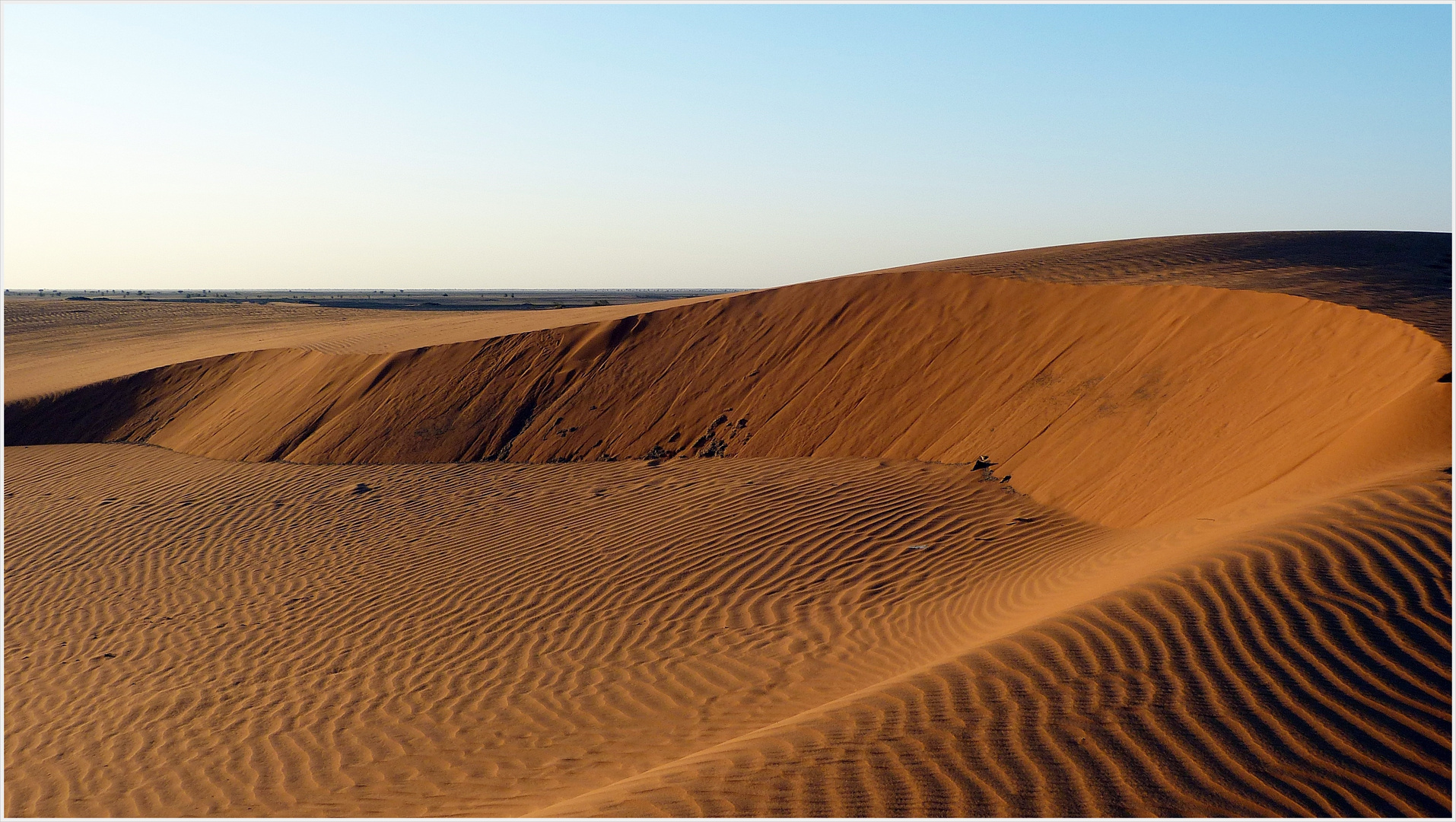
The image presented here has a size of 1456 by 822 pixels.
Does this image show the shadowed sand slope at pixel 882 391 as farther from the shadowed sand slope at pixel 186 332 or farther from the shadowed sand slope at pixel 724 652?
the shadowed sand slope at pixel 186 332

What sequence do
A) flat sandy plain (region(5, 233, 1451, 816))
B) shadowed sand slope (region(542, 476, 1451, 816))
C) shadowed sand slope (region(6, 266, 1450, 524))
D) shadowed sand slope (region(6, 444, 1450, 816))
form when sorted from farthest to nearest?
1. shadowed sand slope (region(6, 266, 1450, 524))
2. flat sandy plain (region(5, 233, 1451, 816))
3. shadowed sand slope (region(6, 444, 1450, 816))
4. shadowed sand slope (region(542, 476, 1451, 816))

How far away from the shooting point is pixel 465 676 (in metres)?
7.32

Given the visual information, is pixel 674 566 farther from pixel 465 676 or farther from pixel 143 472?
pixel 143 472

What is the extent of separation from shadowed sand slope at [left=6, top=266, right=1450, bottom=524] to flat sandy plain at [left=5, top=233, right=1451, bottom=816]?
0.07m

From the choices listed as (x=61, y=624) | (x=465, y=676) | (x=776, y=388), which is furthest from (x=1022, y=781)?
(x=776, y=388)

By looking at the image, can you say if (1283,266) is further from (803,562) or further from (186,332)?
(186,332)

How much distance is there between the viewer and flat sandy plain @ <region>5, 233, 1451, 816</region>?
4.36m

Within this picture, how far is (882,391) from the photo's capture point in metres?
13.6

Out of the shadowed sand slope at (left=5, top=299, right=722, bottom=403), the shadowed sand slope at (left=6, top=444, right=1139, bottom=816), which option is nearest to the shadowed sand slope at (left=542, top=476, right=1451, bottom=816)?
the shadowed sand slope at (left=6, top=444, right=1139, bottom=816)

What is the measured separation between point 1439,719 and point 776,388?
10.7m

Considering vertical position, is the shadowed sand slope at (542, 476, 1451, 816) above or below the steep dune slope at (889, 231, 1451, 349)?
below

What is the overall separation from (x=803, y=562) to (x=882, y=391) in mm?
5204

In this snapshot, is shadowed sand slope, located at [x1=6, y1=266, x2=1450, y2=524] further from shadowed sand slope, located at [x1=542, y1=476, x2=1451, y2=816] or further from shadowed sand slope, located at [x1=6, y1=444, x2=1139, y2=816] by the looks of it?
shadowed sand slope, located at [x1=542, y1=476, x2=1451, y2=816]

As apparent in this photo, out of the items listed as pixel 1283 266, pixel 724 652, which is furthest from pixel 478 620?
pixel 1283 266
